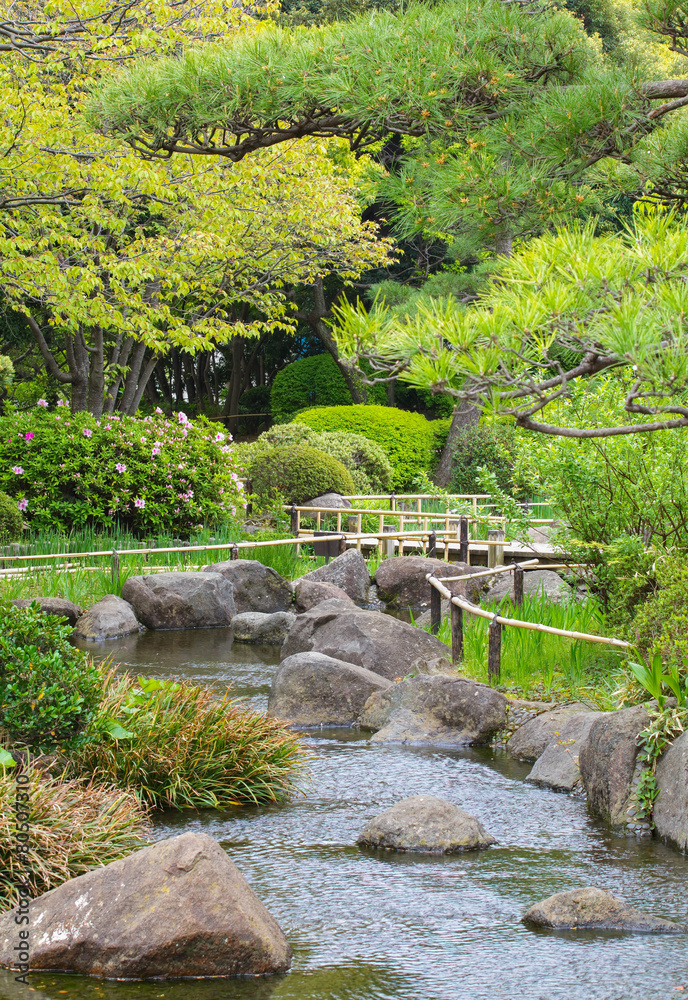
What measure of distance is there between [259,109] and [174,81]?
440 millimetres

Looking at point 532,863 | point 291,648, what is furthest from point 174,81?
point 291,648

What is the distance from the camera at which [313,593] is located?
11.7 metres

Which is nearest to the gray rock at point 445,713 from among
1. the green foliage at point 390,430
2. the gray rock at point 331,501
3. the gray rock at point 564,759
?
the gray rock at point 564,759

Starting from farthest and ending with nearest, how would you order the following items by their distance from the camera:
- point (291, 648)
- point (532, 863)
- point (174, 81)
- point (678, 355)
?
point (291, 648), point (532, 863), point (174, 81), point (678, 355)

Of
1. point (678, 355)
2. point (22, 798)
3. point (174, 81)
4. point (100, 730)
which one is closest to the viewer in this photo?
point (678, 355)

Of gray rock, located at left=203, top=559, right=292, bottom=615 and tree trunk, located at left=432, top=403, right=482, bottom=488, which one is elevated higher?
tree trunk, located at left=432, top=403, right=482, bottom=488

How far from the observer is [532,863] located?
16.6 feet

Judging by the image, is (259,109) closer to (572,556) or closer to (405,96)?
(405,96)

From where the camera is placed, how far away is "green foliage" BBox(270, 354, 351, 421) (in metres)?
26.7

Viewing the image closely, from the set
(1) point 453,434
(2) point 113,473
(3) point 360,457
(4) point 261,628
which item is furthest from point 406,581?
(1) point 453,434

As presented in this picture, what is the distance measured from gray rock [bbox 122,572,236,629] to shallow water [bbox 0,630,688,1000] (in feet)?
15.6

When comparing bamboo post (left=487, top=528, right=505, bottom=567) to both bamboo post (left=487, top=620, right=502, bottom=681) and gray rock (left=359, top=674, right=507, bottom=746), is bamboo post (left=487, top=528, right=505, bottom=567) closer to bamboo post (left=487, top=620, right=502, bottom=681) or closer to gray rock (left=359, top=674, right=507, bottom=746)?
bamboo post (left=487, top=620, right=502, bottom=681)

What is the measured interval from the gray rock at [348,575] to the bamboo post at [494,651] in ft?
15.9

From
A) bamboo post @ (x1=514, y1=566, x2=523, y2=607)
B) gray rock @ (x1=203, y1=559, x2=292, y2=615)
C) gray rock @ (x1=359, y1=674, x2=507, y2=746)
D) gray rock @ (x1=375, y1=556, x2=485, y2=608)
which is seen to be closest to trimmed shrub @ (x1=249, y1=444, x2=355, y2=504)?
gray rock @ (x1=375, y1=556, x2=485, y2=608)
